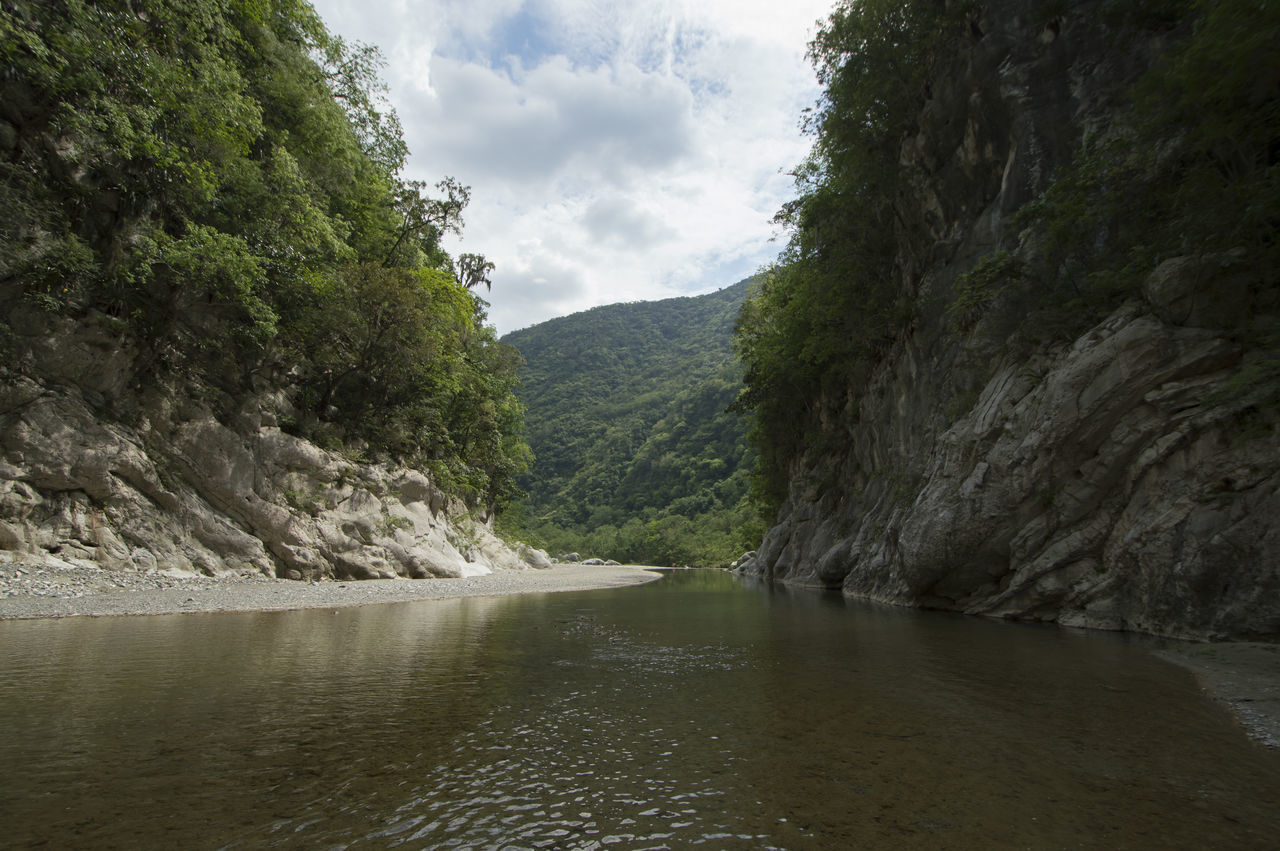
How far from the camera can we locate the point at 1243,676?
6.94 m

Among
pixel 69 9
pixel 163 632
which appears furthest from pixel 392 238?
pixel 163 632

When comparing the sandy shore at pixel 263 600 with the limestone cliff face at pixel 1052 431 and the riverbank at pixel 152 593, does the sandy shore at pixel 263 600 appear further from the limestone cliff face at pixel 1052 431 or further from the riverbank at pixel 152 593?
the limestone cliff face at pixel 1052 431

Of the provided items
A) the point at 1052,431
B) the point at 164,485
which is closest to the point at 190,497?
the point at 164,485

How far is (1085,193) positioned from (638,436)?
345 feet

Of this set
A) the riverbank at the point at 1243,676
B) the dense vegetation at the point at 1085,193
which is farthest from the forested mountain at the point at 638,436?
the riverbank at the point at 1243,676

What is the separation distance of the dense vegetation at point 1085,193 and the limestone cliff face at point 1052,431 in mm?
580

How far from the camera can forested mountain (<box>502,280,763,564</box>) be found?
3489 inches

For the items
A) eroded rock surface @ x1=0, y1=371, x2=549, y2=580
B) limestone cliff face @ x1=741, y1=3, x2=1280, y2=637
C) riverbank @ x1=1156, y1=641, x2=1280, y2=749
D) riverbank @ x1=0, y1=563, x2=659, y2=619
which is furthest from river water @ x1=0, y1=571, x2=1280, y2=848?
eroded rock surface @ x1=0, y1=371, x2=549, y2=580

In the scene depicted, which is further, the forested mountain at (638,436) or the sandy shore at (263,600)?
the forested mountain at (638,436)

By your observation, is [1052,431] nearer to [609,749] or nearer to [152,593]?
[609,749]

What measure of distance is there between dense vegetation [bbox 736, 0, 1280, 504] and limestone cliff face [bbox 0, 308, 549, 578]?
65.3 ft

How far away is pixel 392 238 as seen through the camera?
29.3 metres

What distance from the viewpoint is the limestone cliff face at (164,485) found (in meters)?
14.0

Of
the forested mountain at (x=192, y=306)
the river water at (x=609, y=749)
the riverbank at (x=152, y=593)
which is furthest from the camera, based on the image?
the forested mountain at (x=192, y=306)
